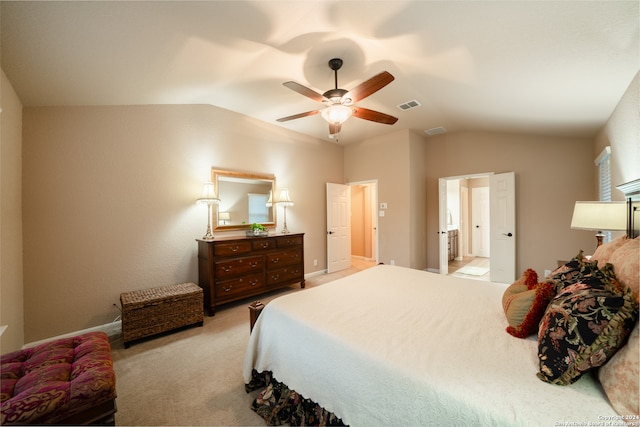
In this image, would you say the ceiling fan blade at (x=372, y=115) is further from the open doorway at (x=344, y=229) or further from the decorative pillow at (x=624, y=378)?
the open doorway at (x=344, y=229)

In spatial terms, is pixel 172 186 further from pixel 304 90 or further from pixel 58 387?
pixel 58 387

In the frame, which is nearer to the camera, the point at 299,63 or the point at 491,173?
the point at 299,63

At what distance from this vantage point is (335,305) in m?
1.85

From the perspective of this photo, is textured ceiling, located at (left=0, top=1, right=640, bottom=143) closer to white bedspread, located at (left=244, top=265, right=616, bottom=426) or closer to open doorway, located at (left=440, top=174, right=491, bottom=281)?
white bedspread, located at (left=244, top=265, right=616, bottom=426)

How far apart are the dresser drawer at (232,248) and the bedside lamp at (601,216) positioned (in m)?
3.66

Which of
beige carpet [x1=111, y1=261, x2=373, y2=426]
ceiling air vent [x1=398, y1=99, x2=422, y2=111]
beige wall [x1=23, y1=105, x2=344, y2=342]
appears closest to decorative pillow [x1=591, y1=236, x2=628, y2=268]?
beige carpet [x1=111, y1=261, x2=373, y2=426]

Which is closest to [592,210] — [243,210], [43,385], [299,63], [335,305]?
[335,305]

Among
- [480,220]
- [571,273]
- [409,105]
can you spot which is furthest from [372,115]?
[480,220]

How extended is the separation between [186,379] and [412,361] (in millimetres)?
1895

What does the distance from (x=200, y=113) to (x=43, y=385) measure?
3388mm

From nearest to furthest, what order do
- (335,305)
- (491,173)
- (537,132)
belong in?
(335,305) → (537,132) → (491,173)

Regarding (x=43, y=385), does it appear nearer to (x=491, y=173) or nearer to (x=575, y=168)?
(x=491, y=173)

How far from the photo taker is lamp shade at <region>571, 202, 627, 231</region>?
1901 mm

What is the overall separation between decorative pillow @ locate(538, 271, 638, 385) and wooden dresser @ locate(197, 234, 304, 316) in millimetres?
3258
